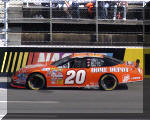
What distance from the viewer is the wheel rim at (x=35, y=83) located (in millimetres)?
14055

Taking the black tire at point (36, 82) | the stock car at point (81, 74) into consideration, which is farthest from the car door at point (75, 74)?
the black tire at point (36, 82)

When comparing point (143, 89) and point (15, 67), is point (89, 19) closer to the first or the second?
point (15, 67)

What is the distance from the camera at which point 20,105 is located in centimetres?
1112

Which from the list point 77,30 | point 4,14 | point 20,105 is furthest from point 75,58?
point 77,30

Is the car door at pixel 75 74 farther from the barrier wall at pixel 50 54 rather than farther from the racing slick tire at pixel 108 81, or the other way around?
the barrier wall at pixel 50 54

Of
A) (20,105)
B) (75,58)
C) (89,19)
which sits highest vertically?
(89,19)

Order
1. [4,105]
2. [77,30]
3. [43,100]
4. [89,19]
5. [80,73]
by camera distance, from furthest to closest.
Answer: [77,30] → [89,19] → [80,73] → [43,100] → [4,105]

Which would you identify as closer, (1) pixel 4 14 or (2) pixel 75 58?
(2) pixel 75 58

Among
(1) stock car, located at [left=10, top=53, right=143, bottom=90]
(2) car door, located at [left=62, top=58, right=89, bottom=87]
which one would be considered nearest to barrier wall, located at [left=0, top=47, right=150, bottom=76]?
(1) stock car, located at [left=10, top=53, right=143, bottom=90]

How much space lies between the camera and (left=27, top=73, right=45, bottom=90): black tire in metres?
14.0

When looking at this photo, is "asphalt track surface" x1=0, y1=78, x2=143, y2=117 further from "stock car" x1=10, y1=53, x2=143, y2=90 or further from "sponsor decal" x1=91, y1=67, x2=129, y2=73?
"sponsor decal" x1=91, y1=67, x2=129, y2=73

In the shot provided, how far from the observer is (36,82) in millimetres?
14125

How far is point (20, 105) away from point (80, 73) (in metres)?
3.42

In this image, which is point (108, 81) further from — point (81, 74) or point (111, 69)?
point (81, 74)
